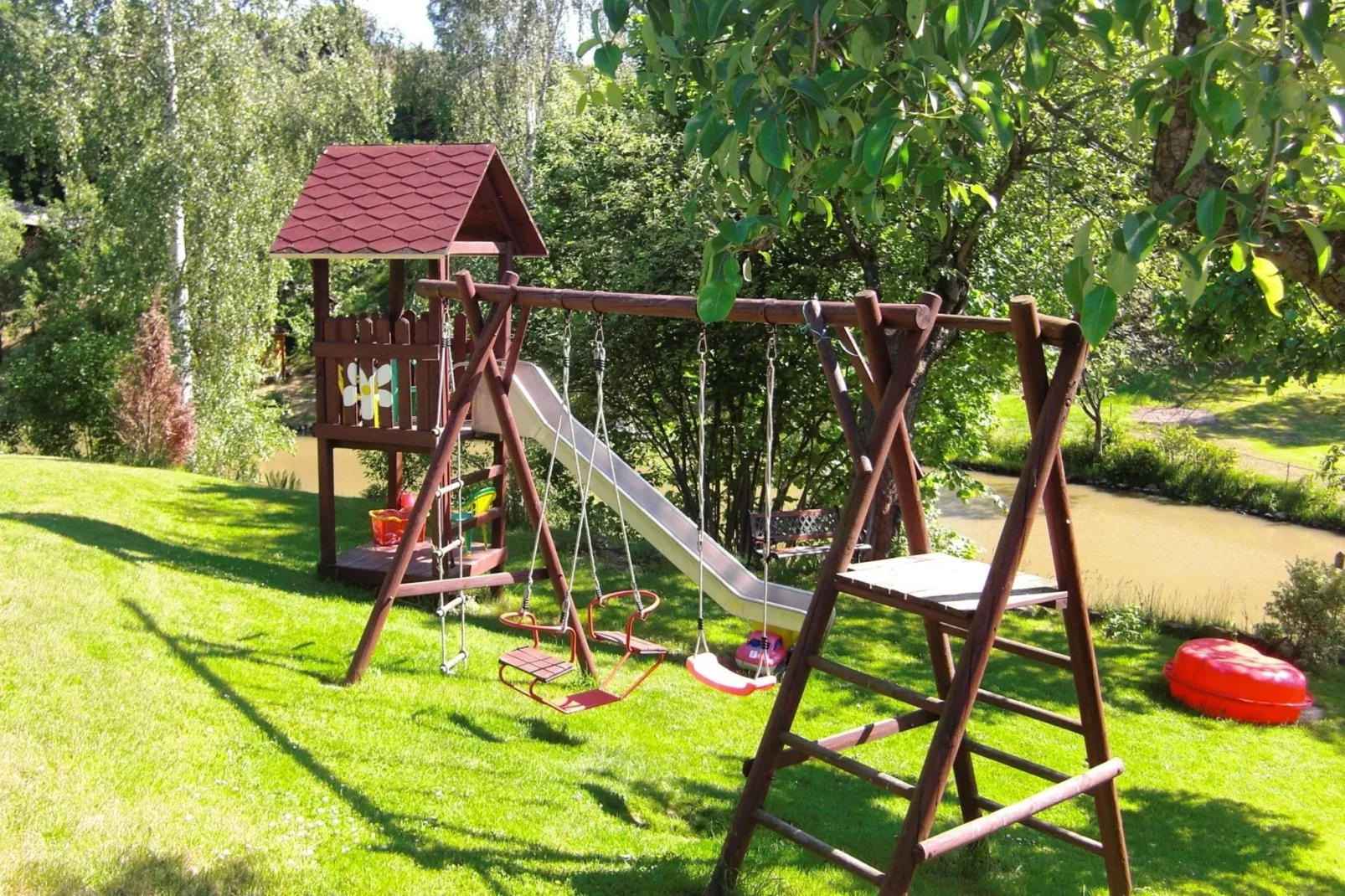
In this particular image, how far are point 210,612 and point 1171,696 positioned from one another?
834cm

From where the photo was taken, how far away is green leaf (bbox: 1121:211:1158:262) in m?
2.47

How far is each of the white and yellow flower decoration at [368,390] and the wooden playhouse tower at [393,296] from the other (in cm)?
1

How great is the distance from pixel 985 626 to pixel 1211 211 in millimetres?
2155

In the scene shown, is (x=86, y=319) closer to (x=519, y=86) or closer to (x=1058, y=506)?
(x=519, y=86)

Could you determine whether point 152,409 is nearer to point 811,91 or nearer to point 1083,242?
point 811,91

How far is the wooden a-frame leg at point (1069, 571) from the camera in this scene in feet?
15.0

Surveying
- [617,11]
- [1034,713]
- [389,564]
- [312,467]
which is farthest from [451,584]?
[312,467]

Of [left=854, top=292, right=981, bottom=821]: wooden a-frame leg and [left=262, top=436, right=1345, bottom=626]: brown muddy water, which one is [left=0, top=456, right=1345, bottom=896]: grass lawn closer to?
[left=854, top=292, right=981, bottom=821]: wooden a-frame leg

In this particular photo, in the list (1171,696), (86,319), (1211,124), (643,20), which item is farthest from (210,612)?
(86,319)

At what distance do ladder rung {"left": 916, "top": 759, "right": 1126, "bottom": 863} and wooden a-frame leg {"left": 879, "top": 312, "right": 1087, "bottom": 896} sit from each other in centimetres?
7

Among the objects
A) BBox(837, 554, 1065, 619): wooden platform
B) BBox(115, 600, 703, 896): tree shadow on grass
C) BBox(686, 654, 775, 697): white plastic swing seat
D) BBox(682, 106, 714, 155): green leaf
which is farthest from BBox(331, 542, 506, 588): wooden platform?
BBox(682, 106, 714, 155): green leaf

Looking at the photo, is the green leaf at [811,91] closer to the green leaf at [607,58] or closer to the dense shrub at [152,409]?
the green leaf at [607,58]

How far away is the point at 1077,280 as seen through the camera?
2.71 meters

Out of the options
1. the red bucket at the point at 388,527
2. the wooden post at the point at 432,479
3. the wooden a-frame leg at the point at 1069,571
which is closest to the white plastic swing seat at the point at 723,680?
the wooden a-frame leg at the point at 1069,571
